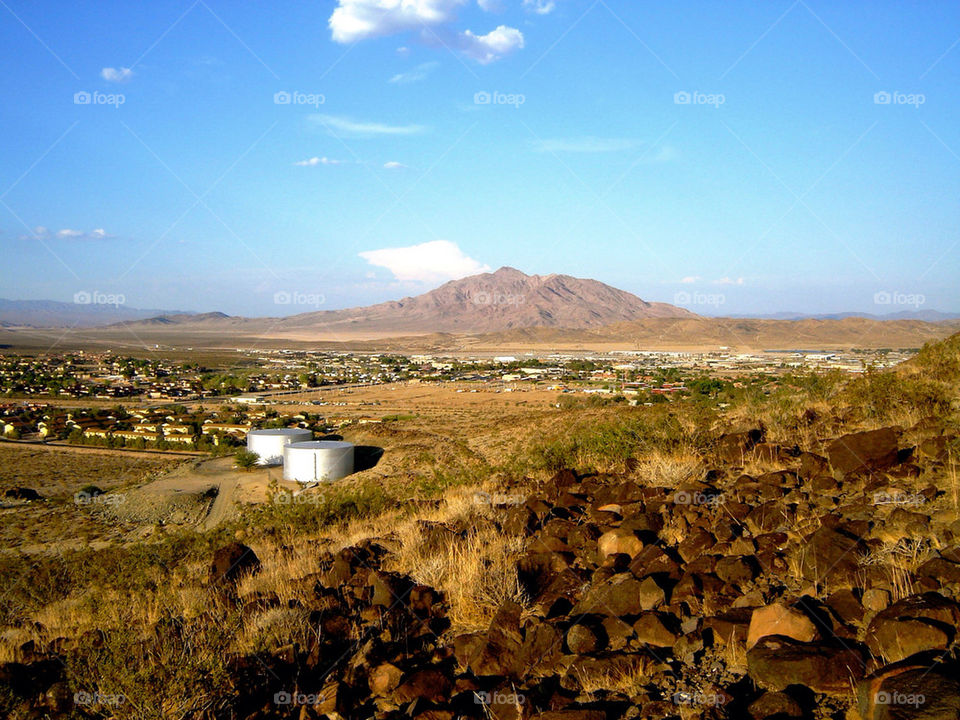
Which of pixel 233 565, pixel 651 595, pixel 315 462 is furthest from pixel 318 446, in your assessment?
pixel 651 595

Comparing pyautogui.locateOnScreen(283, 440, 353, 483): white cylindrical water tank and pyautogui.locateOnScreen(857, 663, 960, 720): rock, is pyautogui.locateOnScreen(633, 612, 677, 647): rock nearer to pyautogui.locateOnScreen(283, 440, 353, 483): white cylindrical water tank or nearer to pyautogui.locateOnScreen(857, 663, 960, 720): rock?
pyautogui.locateOnScreen(857, 663, 960, 720): rock

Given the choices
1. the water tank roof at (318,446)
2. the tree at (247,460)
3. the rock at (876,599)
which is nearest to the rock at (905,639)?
the rock at (876,599)

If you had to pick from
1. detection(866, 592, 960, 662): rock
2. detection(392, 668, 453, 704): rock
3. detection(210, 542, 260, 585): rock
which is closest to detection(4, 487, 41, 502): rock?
detection(210, 542, 260, 585): rock

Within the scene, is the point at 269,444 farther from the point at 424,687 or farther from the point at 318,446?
the point at 424,687

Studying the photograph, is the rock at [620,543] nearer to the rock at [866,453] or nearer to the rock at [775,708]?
the rock at [775,708]

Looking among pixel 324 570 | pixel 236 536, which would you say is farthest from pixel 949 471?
pixel 236 536

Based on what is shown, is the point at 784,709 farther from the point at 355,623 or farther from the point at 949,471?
the point at 949,471
